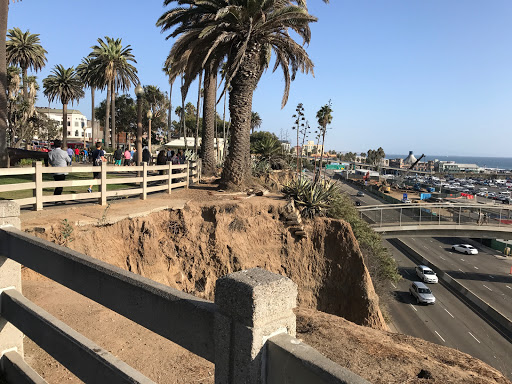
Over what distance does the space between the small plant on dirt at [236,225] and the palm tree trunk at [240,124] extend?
3694mm

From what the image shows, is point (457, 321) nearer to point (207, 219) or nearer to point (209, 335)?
point (207, 219)

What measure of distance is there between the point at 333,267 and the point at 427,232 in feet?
65.9

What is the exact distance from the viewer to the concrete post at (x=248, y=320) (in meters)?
1.60

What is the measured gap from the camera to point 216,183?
18.7m

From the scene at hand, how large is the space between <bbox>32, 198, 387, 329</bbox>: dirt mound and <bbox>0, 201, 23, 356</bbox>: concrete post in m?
4.89

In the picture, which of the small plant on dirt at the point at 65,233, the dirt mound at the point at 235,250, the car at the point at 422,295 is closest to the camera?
the small plant on dirt at the point at 65,233

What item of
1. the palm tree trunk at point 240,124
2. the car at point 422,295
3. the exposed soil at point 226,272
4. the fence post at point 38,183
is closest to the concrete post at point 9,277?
the exposed soil at point 226,272

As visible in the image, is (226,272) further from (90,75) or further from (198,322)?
(90,75)

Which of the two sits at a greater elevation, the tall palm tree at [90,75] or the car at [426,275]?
the tall palm tree at [90,75]

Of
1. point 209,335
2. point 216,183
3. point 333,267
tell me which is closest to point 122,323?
point 209,335

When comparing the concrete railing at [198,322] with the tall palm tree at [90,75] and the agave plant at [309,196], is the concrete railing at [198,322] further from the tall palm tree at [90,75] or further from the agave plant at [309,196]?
the tall palm tree at [90,75]

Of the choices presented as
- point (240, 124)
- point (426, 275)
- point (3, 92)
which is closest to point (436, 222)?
point (426, 275)

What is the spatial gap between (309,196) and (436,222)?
A: 2019 centimetres

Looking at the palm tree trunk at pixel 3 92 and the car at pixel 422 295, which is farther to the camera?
the car at pixel 422 295
